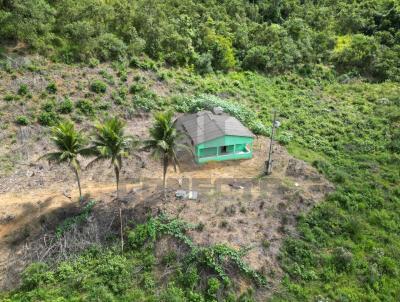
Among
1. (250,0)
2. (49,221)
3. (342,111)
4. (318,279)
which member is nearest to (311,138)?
(342,111)

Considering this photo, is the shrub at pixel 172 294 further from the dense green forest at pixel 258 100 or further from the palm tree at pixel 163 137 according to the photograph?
the palm tree at pixel 163 137

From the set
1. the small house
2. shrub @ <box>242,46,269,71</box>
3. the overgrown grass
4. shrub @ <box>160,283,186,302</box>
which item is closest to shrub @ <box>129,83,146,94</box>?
the overgrown grass

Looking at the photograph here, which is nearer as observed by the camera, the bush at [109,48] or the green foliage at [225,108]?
the green foliage at [225,108]

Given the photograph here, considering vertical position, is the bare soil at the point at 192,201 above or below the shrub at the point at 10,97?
below

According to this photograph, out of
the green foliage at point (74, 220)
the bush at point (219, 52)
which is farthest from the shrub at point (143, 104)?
the green foliage at point (74, 220)

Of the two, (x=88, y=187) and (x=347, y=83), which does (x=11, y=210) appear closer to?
(x=88, y=187)

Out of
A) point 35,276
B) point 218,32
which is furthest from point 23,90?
point 218,32

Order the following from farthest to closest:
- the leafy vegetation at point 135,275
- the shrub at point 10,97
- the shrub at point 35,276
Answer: the shrub at point 10,97 < the shrub at point 35,276 < the leafy vegetation at point 135,275
